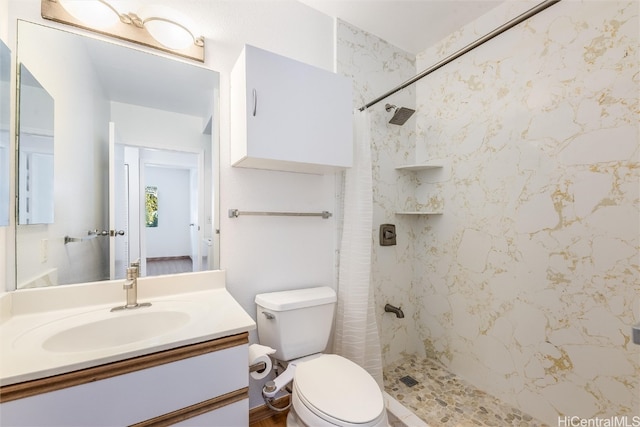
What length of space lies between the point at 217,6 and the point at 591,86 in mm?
1901

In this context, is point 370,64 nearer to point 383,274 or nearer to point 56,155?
point 383,274

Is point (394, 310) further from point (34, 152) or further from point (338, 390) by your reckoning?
point (34, 152)

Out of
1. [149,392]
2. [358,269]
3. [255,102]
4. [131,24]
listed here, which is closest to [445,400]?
[358,269]

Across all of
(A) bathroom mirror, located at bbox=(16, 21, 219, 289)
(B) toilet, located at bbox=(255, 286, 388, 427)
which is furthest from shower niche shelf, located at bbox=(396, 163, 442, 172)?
(A) bathroom mirror, located at bbox=(16, 21, 219, 289)

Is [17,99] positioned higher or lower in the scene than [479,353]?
higher

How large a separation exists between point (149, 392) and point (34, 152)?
1.00 meters

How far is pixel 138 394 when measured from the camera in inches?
29.9

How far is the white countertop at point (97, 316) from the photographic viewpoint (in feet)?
2.27

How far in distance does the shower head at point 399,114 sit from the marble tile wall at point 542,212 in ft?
1.04

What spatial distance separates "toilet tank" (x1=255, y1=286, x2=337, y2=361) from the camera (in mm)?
1298

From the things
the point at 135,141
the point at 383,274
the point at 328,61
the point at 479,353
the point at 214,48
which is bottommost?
the point at 479,353

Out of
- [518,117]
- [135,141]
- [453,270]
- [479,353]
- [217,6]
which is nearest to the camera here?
[135,141]

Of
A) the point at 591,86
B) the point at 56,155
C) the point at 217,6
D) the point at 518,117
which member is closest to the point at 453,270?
the point at 518,117

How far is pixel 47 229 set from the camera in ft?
3.49
